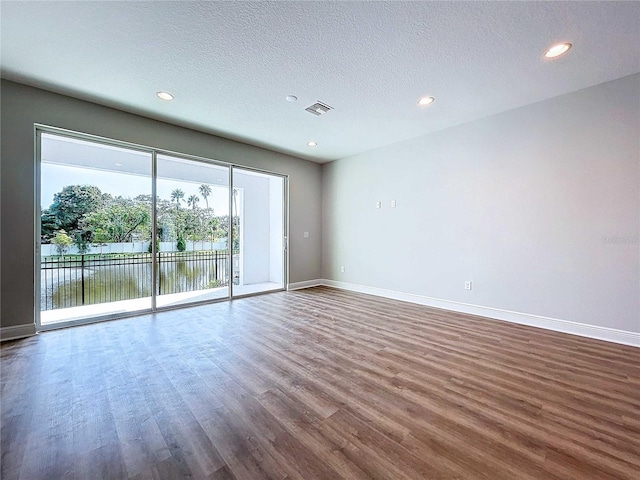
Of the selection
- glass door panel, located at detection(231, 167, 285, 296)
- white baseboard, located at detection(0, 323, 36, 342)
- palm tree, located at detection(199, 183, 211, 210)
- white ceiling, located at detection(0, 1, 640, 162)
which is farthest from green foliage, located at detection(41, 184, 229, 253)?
glass door panel, located at detection(231, 167, 285, 296)

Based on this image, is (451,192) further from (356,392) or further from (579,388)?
(356,392)

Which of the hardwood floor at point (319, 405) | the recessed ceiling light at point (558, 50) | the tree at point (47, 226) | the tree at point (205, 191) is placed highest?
the recessed ceiling light at point (558, 50)

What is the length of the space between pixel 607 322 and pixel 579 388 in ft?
5.07

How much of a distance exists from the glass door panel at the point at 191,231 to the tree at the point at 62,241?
3.24 feet

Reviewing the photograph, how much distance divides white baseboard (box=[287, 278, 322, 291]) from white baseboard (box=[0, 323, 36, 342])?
12.3 feet

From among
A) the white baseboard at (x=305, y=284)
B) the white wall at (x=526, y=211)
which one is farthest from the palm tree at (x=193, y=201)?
the white wall at (x=526, y=211)

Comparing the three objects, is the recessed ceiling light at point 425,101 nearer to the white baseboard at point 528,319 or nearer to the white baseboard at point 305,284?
the white baseboard at point 528,319

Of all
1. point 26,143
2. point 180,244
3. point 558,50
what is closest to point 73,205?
point 26,143

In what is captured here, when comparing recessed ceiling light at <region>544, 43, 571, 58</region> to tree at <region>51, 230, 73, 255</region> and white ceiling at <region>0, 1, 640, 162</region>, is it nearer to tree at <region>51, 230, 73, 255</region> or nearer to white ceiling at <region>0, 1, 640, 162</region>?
white ceiling at <region>0, 1, 640, 162</region>

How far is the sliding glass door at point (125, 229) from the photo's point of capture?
3281 millimetres

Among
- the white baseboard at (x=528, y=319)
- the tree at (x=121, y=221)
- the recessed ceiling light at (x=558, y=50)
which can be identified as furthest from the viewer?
the tree at (x=121, y=221)

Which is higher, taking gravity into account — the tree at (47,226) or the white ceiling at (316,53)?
the white ceiling at (316,53)

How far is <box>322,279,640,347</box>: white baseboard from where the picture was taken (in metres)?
2.83

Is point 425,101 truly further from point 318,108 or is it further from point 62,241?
point 62,241
